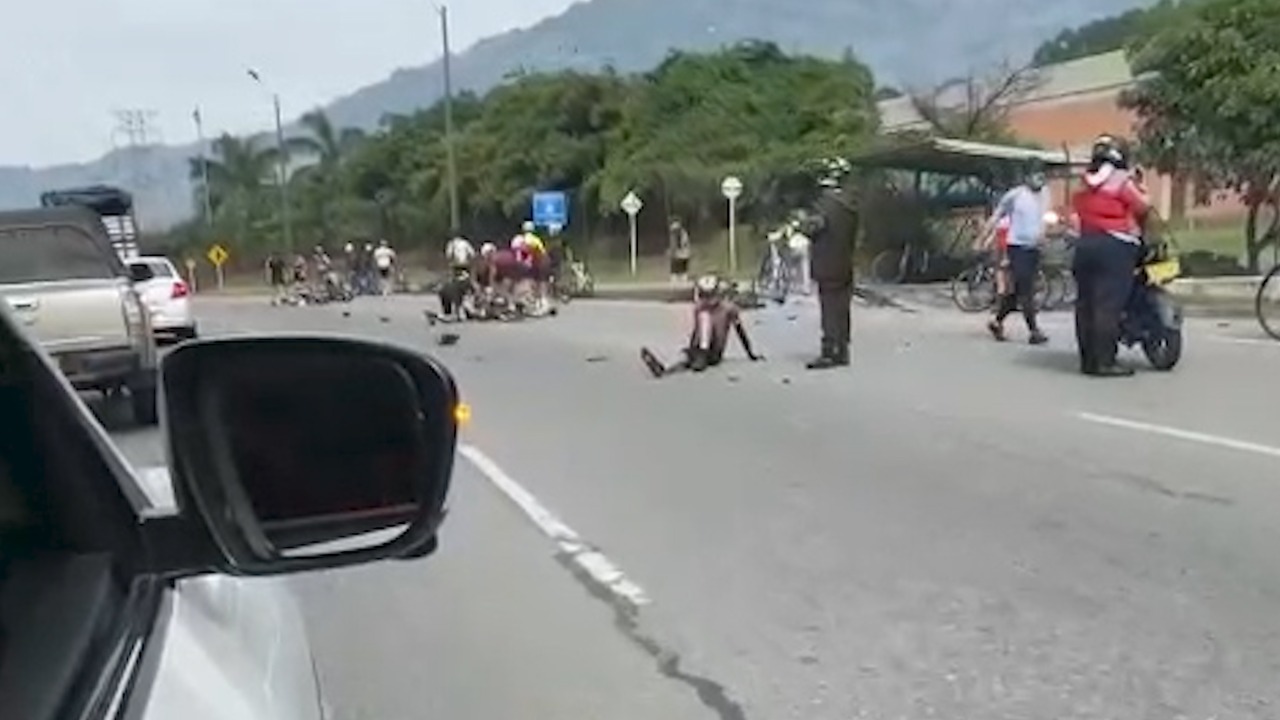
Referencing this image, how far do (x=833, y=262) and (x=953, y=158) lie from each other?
13.9 meters

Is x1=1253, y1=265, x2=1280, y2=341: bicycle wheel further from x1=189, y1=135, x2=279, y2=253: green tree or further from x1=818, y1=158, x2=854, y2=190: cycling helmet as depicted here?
x1=189, y1=135, x2=279, y2=253: green tree

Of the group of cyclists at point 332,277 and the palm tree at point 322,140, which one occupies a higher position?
the palm tree at point 322,140

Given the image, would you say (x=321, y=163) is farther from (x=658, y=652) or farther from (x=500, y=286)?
(x=658, y=652)

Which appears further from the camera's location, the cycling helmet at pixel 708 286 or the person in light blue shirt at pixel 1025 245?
the person in light blue shirt at pixel 1025 245

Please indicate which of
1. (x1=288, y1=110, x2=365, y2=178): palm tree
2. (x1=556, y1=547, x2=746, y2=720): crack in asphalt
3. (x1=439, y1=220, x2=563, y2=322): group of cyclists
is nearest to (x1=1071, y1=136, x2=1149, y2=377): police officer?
(x1=556, y1=547, x2=746, y2=720): crack in asphalt

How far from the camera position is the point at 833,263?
1568cm

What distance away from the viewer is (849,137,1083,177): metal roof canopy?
2781 centimetres

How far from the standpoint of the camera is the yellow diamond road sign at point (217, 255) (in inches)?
2522

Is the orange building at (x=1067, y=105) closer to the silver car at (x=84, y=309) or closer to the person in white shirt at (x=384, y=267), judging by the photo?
the person in white shirt at (x=384, y=267)

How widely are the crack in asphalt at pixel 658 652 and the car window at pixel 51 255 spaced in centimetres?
757

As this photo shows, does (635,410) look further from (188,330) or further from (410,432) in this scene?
(410,432)

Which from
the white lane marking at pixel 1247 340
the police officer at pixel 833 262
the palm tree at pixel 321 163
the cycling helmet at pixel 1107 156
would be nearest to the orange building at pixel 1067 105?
the palm tree at pixel 321 163

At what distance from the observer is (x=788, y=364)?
1659cm

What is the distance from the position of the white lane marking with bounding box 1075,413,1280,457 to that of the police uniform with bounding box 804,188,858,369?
4.60 m
